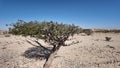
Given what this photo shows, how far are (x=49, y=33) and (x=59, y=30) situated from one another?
124 cm

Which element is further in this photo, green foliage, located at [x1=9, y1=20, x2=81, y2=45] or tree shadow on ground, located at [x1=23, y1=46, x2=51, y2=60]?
tree shadow on ground, located at [x1=23, y1=46, x2=51, y2=60]

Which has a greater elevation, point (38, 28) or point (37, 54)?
point (38, 28)

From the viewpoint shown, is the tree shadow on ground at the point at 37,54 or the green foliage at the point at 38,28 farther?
the tree shadow on ground at the point at 37,54

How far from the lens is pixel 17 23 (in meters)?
14.3

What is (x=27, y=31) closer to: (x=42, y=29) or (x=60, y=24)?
(x=42, y=29)

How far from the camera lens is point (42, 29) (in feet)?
46.1

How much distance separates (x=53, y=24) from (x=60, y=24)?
2.52 feet

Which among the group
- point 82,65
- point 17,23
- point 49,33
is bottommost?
point 82,65

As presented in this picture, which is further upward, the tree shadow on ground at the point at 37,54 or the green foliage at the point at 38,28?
the green foliage at the point at 38,28

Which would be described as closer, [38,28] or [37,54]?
[38,28]

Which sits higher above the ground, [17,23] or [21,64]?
[17,23]

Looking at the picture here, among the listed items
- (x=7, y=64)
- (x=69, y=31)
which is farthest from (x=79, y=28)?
(x=7, y=64)

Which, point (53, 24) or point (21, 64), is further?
point (21, 64)

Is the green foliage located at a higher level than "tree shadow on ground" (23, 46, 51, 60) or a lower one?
higher
